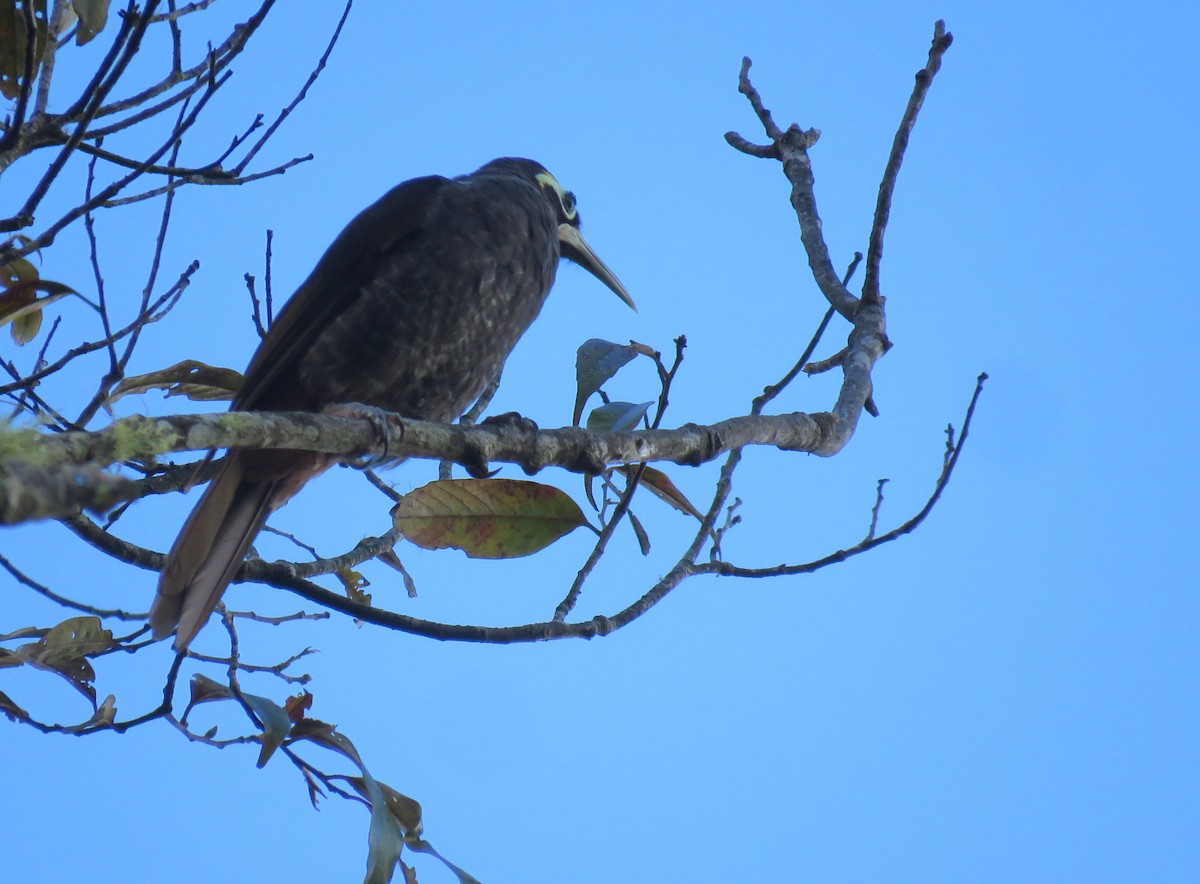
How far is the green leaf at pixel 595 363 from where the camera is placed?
2.51 metres

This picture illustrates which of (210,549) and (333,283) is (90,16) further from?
(210,549)

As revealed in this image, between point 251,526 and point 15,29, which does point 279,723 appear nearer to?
point 251,526

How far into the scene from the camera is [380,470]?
3418 millimetres

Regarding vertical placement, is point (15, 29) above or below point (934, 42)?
below

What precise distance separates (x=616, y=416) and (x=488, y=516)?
361mm

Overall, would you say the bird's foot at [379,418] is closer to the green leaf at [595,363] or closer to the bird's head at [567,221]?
the green leaf at [595,363]

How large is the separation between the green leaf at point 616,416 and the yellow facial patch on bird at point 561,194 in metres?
1.95

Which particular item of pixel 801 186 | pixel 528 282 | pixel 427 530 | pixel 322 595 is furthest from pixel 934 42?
pixel 322 595

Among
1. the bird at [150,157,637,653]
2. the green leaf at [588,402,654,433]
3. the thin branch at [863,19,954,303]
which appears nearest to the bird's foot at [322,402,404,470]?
the green leaf at [588,402,654,433]

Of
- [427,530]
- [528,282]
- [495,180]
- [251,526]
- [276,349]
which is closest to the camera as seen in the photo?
[427,530]

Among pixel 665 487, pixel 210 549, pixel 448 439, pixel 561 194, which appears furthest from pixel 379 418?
pixel 561 194

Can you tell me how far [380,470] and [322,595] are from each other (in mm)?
1000

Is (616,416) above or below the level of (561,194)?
below

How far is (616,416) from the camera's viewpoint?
2.36m
